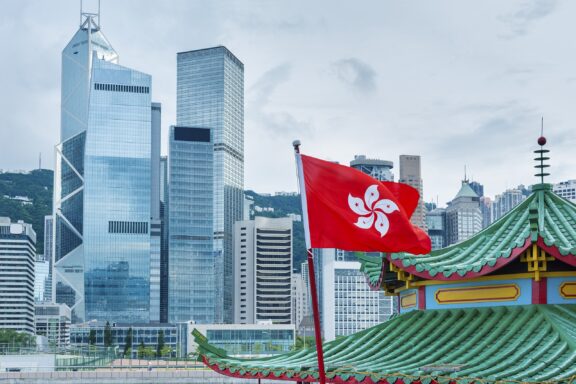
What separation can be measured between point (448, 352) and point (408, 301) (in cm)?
402

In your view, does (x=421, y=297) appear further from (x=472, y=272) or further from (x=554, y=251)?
(x=554, y=251)

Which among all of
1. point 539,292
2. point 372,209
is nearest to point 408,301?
point 539,292

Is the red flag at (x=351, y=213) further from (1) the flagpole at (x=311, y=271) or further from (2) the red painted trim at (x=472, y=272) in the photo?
(2) the red painted trim at (x=472, y=272)

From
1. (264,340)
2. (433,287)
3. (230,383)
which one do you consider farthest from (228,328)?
(433,287)

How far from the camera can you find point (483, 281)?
20969 mm

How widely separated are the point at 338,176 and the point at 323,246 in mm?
1460

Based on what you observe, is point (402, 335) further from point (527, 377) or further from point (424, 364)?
point (527, 377)

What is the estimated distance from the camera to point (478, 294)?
21016mm

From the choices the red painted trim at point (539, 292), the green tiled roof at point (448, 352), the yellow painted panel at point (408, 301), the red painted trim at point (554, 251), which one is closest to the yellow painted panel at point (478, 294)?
the green tiled roof at point (448, 352)

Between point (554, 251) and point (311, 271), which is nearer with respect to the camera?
point (311, 271)

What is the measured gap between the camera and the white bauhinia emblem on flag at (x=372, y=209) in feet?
56.0

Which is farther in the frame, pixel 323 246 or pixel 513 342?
pixel 513 342

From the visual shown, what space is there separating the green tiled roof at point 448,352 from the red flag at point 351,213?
242 centimetres

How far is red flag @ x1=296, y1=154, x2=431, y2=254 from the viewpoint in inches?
653
